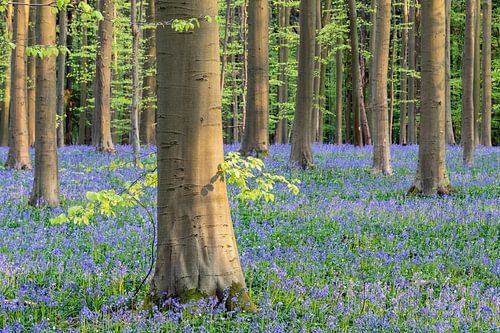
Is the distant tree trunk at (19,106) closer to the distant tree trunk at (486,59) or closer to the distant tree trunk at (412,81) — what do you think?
the distant tree trunk at (412,81)

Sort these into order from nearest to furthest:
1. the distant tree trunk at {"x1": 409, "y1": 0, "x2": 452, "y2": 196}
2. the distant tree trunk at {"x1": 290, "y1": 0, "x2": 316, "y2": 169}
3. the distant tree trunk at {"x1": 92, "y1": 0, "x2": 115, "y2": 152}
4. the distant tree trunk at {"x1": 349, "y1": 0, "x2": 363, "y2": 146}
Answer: the distant tree trunk at {"x1": 409, "y1": 0, "x2": 452, "y2": 196}, the distant tree trunk at {"x1": 290, "y1": 0, "x2": 316, "y2": 169}, the distant tree trunk at {"x1": 92, "y1": 0, "x2": 115, "y2": 152}, the distant tree trunk at {"x1": 349, "y1": 0, "x2": 363, "y2": 146}

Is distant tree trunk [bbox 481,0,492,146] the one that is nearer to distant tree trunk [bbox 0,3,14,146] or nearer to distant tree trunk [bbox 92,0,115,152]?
distant tree trunk [bbox 92,0,115,152]

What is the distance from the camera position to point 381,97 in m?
15.2

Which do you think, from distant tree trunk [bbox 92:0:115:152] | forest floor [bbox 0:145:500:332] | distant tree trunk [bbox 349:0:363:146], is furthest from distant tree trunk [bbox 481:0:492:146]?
distant tree trunk [bbox 92:0:115:152]

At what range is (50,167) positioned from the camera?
984 centimetres

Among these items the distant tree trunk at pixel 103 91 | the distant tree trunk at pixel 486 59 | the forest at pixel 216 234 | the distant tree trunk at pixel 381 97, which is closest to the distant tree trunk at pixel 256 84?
the forest at pixel 216 234

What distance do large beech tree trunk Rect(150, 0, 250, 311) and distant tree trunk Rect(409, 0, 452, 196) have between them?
8008 millimetres

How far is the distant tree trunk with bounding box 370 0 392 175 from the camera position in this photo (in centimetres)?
1502

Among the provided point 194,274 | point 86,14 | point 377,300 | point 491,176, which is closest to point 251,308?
point 194,274

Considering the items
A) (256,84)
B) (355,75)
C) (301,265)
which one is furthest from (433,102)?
(355,75)

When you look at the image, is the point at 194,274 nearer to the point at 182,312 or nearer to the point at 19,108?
the point at 182,312

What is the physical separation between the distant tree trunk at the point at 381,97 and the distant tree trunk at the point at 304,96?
1907 mm

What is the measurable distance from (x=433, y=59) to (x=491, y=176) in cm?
508

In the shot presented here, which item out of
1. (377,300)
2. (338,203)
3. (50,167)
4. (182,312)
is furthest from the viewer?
(338,203)
